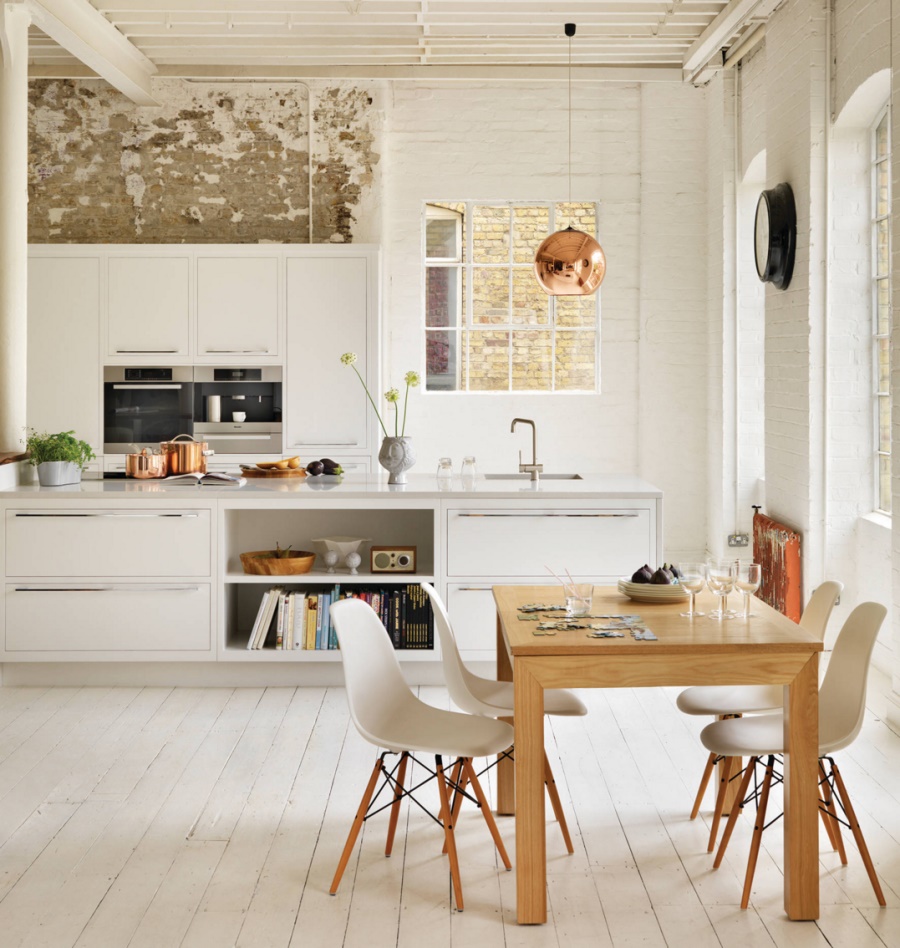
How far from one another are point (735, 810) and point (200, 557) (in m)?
2.95

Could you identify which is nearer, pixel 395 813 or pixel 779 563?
pixel 395 813

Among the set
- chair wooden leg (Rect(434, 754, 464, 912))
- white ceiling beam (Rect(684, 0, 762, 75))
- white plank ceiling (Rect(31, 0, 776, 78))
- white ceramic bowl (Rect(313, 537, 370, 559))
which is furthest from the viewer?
white plank ceiling (Rect(31, 0, 776, 78))

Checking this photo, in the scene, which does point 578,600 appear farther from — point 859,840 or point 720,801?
point 859,840

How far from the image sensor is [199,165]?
8.20m

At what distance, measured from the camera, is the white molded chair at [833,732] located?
3023 mm

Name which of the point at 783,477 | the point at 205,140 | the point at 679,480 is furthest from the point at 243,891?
the point at 205,140

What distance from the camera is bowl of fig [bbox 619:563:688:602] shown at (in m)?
3.46

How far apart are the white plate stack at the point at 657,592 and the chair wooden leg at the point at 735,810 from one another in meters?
0.55

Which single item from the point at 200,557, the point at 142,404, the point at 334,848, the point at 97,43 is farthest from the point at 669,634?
the point at 97,43

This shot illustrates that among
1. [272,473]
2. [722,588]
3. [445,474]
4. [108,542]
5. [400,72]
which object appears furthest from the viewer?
[400,72]

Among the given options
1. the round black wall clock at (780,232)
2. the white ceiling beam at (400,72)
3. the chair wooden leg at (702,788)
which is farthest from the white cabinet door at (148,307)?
the chair wooden leg at (702,788)

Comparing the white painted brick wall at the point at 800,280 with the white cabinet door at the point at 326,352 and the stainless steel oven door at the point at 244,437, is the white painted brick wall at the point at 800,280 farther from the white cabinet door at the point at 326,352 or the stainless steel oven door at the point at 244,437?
the stainless steel oven door at the point at 244,437

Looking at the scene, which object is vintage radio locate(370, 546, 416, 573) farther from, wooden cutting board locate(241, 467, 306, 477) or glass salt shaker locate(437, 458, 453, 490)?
wooden cutting board locate(241, 467, 306, 477)

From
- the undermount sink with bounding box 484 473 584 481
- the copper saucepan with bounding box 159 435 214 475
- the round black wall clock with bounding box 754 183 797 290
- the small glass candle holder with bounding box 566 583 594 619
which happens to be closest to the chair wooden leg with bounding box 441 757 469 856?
the small glass candle holder with bounding box 566 583 594 619
